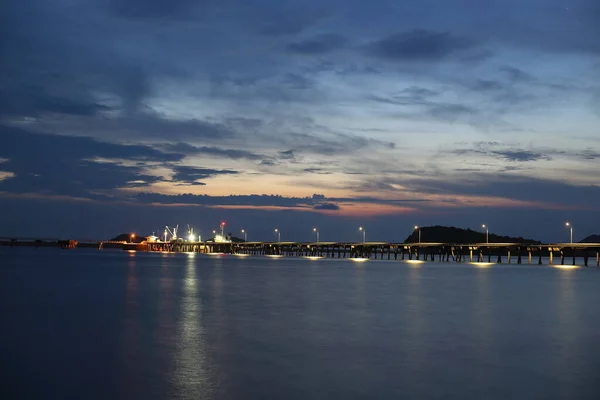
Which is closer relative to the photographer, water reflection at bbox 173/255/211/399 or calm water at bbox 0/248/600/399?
water reflection at bbox 173/255/211/399

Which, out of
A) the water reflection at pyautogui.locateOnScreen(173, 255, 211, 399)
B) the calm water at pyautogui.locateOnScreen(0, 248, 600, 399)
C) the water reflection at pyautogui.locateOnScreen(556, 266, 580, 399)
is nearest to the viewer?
the water reflection at pyautogui.locateOnScreen(173, 255, 211, 399)

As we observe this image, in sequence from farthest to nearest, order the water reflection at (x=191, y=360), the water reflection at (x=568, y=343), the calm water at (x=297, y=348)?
the water reflection at (x=568, y=343), the calm water at (x=297, y=348), the water reflection at (x=191, y=360)

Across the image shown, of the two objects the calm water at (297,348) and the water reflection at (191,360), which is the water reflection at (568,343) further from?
the water reflection at (191,360)

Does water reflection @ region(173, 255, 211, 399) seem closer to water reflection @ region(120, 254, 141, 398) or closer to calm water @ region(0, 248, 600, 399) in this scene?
calm water @ region(0, 248, 600, 399)

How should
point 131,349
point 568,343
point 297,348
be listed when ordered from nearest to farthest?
point 131,349 < point 297,348 < point 568,343

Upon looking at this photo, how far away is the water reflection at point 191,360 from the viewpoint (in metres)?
17.6

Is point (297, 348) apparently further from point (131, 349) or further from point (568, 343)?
point (568, 343)

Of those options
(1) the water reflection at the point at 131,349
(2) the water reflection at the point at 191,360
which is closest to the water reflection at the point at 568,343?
(2) the water reflection at the point at 191,360

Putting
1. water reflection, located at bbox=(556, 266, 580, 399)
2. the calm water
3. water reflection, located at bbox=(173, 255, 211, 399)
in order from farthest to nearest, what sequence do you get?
1. water reflection, located at bbox=(556, 266, 580, 399)
2. the calm water
3. water reflection, located at bbox=(173, 255, 211, 399)

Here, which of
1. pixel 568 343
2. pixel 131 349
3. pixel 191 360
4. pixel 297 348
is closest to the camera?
pixel 191 360

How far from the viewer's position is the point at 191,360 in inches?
880

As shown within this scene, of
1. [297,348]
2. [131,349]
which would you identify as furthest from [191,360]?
Answer: [297,348]

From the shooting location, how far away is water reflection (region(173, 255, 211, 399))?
57.6 ft

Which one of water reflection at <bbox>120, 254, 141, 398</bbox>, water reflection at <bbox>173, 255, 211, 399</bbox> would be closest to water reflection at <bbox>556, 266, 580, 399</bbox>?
water reflection at <bbox>173, 255, 211, 399</bbox>
